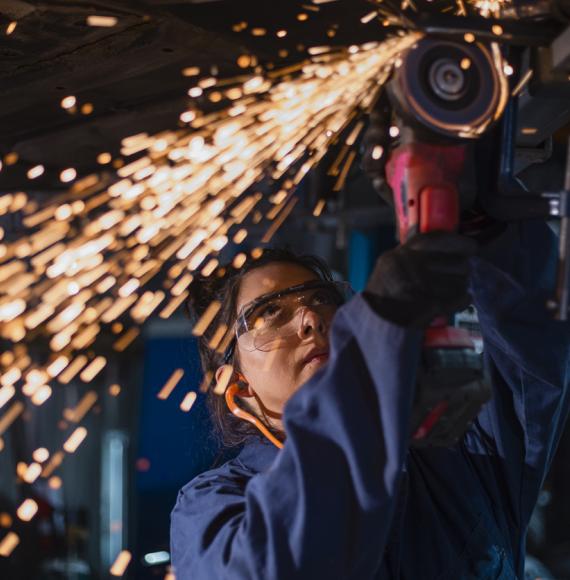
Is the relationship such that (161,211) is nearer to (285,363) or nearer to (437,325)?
(285,363)

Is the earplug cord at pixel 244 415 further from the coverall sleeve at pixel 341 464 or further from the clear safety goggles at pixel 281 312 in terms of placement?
the coverall sleeve at pixel 341 464

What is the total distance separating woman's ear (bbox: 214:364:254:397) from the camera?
7.18ft

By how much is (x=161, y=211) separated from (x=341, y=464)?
5.20ft

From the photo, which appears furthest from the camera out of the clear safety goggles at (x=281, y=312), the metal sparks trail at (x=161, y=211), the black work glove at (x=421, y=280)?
the metal sparks trail at (x=161, y=211)

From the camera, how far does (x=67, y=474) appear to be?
4.97 meters

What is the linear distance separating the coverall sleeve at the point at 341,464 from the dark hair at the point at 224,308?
29.7 inches

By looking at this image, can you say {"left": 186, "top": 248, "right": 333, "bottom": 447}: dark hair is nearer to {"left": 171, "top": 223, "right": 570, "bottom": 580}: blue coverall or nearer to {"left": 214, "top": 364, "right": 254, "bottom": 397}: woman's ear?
{"left": 214, "top": 364, "right": 254, "bottom": 397}: woman's ear

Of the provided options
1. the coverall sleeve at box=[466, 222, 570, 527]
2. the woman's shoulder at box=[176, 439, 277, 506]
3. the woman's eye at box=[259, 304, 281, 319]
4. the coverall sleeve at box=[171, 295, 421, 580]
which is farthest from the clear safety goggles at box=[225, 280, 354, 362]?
the coverall sleeve at box=[171, 295, 421, 580]

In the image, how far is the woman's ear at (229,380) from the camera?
219 cm

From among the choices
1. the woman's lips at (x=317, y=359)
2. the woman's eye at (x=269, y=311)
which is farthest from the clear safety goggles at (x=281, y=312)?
the woman's lips at (x=317, y=359)

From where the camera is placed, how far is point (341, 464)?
1.40m

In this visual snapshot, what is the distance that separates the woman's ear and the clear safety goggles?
10cm

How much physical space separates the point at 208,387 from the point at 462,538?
914mm

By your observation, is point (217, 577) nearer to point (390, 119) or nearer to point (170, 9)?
point (390, 119)
